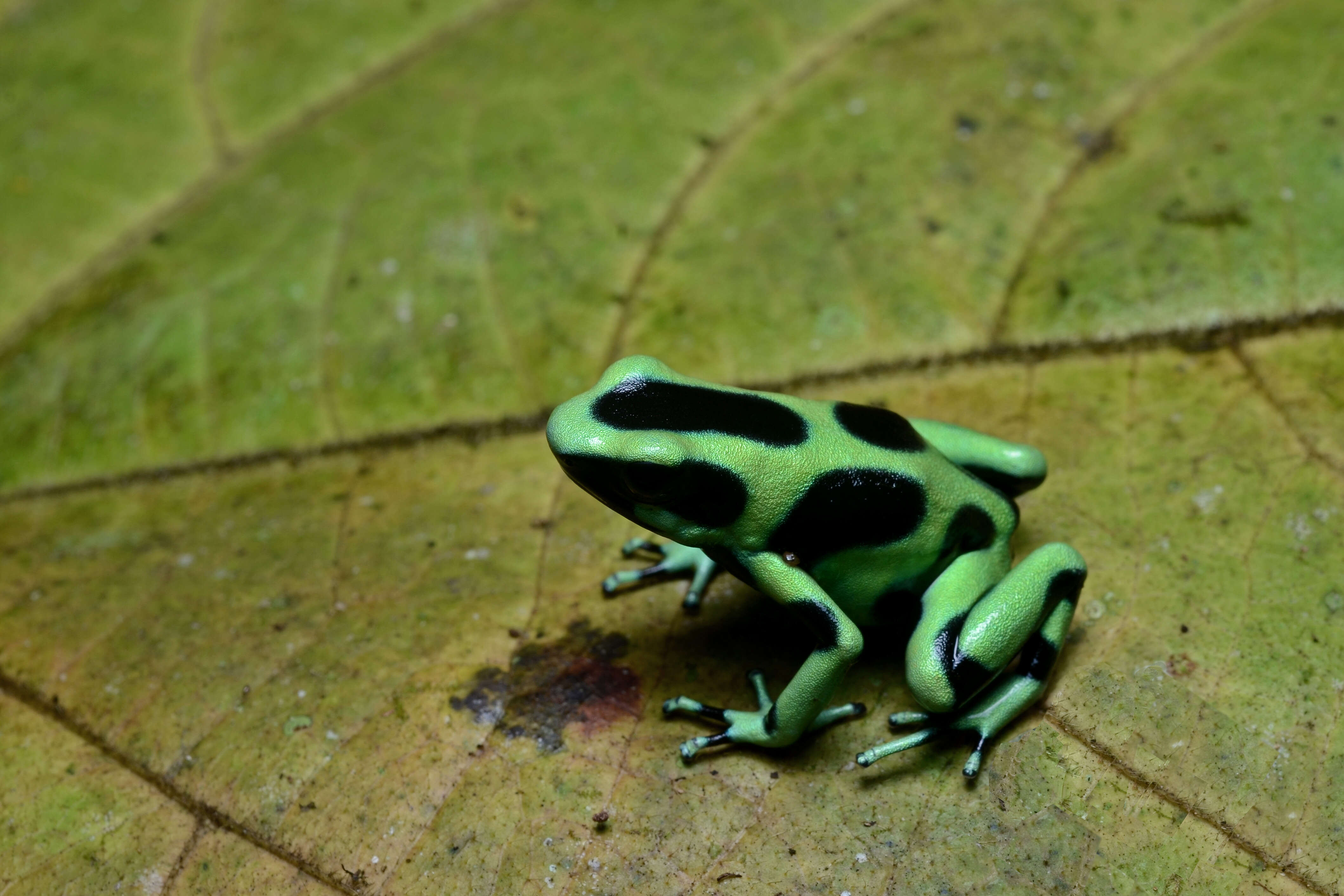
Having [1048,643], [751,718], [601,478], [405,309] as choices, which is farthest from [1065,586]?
[405,309]

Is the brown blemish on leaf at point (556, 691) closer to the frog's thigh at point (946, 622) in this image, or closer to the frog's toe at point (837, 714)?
the frog's toe at point (837, 714)

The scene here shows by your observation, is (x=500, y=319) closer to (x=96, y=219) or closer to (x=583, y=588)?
(x=583, y=588)

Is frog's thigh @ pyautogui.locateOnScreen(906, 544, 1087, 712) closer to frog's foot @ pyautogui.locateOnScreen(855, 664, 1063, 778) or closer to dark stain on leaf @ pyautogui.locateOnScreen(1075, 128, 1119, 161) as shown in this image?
frog's foot @ pyautogui.locateOnScreen(855, 664, 1063, 778)

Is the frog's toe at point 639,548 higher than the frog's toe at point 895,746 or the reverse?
higher

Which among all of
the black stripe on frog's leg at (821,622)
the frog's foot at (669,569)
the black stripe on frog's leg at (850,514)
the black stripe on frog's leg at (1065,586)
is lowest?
the frog's foot at (669,569)

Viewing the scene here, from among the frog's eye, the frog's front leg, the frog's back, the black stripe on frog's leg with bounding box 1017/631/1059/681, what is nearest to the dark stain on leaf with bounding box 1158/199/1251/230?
the frog's back

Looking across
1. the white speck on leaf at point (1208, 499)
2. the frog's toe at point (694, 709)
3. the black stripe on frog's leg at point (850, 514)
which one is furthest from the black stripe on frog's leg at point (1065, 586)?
the frog's toe at point (694, 709)

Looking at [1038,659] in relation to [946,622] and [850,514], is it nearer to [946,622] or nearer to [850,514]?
[946,622]
